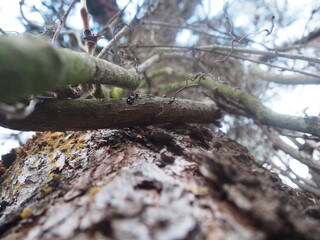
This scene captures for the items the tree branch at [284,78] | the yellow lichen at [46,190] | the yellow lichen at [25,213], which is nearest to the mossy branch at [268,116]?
the tree branch at [284,78]

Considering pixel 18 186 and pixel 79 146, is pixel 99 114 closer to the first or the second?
pixel 79 146

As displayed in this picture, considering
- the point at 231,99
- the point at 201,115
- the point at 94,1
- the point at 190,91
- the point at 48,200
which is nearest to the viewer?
the point at 48,200

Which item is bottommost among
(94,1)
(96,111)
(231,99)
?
(96,111)

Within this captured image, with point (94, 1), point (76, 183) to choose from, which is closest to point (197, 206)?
point (76, 183)

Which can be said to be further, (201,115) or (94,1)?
(94,1)

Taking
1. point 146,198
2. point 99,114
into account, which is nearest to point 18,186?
point 99,114

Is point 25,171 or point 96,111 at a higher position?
point 96,111

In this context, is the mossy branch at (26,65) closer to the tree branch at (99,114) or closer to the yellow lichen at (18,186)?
the tree branch at (99,114)

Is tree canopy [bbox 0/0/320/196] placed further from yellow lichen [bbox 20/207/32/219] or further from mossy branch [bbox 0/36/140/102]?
yellow lichen [bbox 20/207/32/219]

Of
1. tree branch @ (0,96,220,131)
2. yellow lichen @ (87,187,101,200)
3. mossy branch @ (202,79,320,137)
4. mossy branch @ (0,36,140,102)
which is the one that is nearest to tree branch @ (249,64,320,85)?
mossy branch @ (202,79,320,137)

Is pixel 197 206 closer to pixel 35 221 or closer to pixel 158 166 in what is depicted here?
pixel 158 166
